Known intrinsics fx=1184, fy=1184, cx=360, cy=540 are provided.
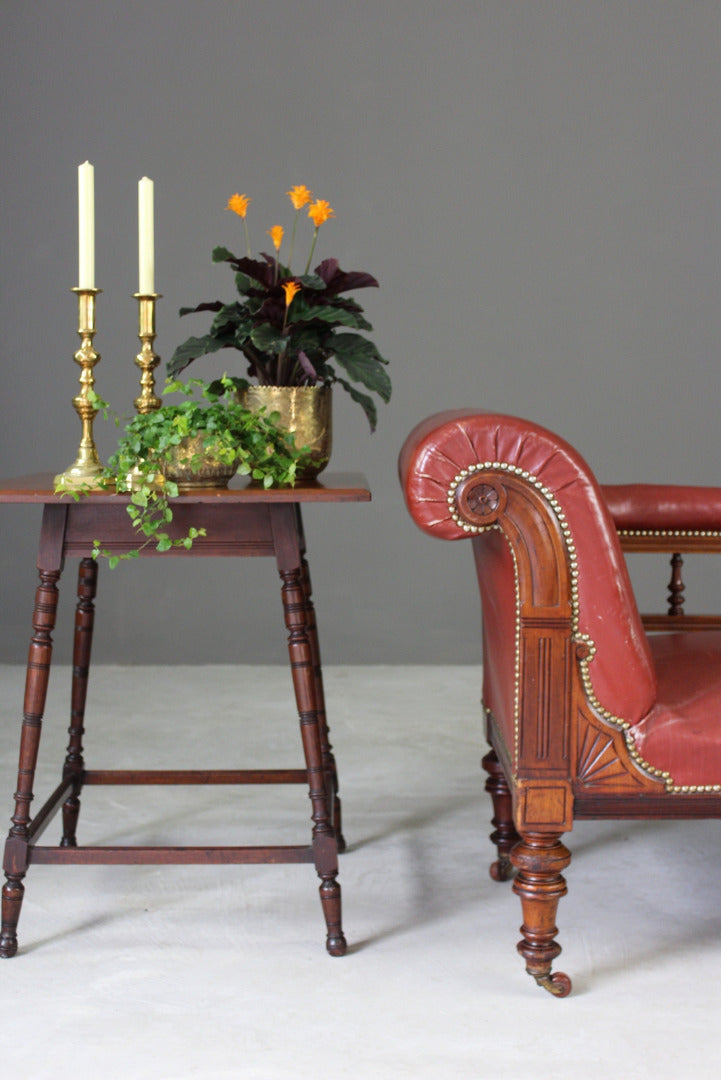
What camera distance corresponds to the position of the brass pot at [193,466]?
1.88 metres

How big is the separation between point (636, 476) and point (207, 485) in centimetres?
284

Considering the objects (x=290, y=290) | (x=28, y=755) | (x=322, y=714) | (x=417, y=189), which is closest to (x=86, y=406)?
(x=290, y=290)

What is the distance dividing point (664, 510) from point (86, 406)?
3.60 ft

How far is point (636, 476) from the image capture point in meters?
4.44

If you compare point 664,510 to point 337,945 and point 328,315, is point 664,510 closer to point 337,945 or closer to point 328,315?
point 328,315

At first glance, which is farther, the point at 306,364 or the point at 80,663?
the point at 80,663

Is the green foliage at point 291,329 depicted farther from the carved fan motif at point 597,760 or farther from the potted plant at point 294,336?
the carved fan motif at point 597,760

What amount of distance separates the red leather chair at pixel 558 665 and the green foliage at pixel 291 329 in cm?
28

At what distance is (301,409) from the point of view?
2.03 metres

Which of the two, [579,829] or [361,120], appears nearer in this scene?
[579,829]

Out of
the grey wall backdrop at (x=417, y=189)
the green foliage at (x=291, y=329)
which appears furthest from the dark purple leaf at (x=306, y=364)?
the grey wall backdrop at (x=417, y=189)

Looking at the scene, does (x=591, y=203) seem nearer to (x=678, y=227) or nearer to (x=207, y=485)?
(x=678, y=227)

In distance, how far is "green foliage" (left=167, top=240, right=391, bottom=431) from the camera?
1998 mm

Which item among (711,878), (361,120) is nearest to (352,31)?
(361,120)
